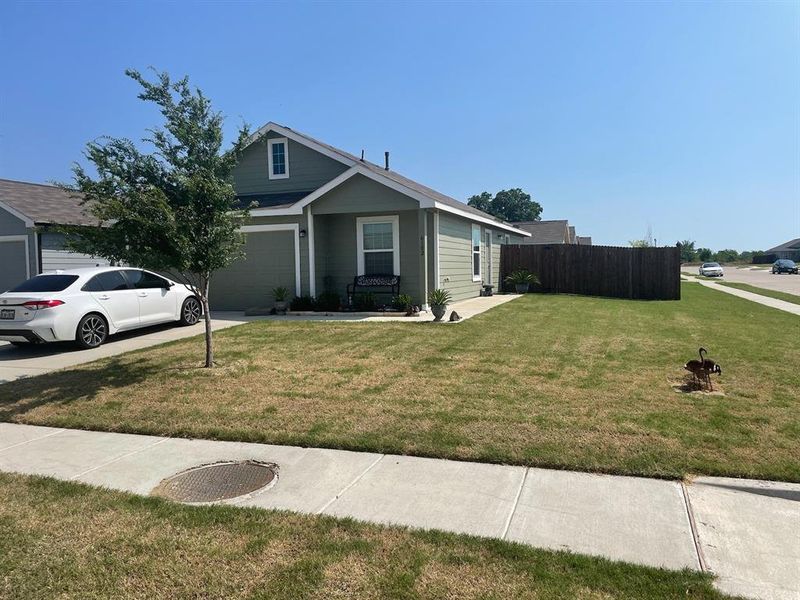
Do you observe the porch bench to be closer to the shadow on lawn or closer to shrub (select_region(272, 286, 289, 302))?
shrub (select_region(272, 286, 289, 302))

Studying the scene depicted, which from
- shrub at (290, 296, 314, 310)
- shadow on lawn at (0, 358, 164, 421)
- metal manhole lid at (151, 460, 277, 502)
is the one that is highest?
shrub at (290, 296, 314, 310)

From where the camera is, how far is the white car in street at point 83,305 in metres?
9.36

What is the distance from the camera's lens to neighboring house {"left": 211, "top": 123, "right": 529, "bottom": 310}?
14.3m

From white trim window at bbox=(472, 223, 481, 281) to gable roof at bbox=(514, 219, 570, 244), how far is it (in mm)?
14326

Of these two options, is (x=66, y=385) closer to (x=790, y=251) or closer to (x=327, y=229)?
(x=327, y=229)

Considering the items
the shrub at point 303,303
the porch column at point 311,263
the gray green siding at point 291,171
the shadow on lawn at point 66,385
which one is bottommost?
the shadow on lawn at point 66,385

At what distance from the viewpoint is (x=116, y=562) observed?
3055 mm

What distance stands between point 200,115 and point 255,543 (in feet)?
19.9

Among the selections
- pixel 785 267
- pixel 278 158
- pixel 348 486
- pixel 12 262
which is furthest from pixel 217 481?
pixel 785 267

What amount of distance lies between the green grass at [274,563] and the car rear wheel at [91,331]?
7.00 m

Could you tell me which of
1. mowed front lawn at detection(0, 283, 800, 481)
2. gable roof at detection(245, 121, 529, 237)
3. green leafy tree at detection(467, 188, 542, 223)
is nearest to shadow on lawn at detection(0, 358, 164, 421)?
mowed front lawn at detection(0, 283, 800, 481)

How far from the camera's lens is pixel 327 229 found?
15562 mm

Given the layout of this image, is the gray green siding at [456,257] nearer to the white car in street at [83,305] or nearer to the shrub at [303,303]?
the shrub at [303,303]

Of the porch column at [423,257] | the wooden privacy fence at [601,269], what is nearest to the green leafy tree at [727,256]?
the wooden privacy fence at [601,269]
